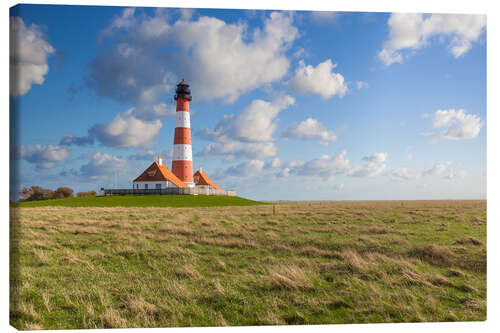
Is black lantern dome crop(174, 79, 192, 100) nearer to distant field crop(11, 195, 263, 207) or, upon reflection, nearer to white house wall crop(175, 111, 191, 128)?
white house wall crop(175, 111, 191, 128)

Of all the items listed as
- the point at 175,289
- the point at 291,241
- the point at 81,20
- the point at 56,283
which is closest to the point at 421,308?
the point at 175,289

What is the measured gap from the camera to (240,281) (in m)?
7.79

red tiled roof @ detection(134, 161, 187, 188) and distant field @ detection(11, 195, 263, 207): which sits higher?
red tiled roof @ detection(134, 161, 187, 188)

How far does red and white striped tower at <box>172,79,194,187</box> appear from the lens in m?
42.3

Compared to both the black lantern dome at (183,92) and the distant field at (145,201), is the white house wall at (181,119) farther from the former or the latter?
the distant field at (145,201)

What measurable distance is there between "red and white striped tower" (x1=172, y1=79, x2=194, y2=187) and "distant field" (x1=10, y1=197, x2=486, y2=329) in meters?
30.6

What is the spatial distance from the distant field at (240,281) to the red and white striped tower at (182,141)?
30640mm

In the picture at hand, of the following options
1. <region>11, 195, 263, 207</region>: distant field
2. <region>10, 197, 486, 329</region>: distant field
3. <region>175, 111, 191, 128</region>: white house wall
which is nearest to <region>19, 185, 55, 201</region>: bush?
<region>10, 197, 486, 329</region>: distant field

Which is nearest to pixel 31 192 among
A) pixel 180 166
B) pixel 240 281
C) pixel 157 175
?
pixel 240 281

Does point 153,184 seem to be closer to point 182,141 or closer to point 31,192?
point 182,141

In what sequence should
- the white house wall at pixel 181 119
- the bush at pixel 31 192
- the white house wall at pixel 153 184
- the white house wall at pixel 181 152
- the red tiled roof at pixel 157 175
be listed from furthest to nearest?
the red tiled roof at pixel 157 175 < the white house wall at pixel 153 184 < the white house wall at pixel 181 119 < the white house wall at pixel 181 152 < the bush at pixel 31 192

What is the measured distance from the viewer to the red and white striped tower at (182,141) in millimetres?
42312

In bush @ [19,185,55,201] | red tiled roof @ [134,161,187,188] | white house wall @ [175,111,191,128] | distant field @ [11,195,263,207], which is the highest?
white house wall @ [175,111,191,128]

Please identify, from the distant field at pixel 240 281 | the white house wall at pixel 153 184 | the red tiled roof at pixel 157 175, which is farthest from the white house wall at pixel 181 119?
the distant field at pixel 240 281
